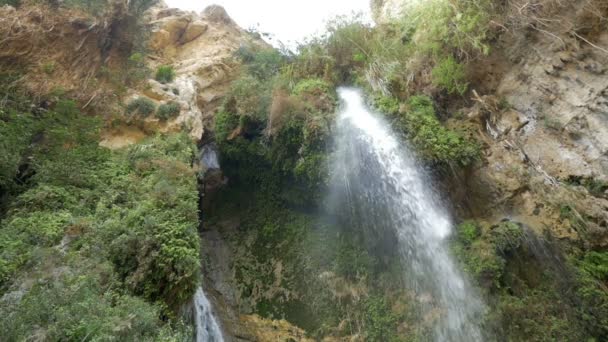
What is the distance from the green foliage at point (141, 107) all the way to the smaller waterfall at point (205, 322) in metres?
4.58

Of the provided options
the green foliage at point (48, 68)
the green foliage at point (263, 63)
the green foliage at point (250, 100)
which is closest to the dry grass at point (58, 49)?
the green foliage at point (48, 68)

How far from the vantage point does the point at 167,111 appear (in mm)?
8797

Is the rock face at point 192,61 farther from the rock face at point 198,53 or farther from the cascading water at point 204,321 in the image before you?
the cascading water at point 204,321

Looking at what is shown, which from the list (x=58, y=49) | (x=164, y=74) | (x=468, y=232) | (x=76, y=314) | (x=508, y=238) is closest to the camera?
(x=76, y=314)

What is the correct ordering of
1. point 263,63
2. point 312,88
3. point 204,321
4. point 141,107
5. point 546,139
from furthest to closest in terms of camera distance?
1. point 263,63
2. point 312,88
3. point 141,107
4. point 546,139
5. point 204,321

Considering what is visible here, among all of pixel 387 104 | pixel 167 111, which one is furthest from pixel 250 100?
pixel 387 104

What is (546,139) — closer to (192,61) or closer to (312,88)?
(312,88)

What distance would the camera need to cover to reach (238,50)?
1336cm

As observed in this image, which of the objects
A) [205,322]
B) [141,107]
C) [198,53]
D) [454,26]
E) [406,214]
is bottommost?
[205,322]

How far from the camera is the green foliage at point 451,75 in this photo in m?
8.25

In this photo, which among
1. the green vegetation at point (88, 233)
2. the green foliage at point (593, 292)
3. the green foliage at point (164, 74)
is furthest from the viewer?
the green foliage at point (164, 74)

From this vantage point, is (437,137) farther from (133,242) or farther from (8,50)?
(8,50)

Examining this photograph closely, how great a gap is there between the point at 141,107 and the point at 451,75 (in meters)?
7.60

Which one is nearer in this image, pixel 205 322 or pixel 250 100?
pixel 205 322
